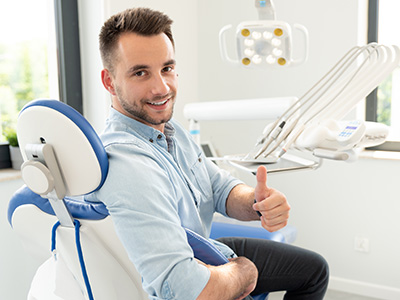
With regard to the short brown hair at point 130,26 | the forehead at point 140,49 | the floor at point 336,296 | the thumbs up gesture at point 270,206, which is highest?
the short brown hair at point 130,26

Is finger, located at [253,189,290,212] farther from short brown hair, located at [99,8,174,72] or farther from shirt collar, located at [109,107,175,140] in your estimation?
short brown hair, located at [99,8,174,72]

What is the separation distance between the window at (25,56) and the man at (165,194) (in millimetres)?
1184

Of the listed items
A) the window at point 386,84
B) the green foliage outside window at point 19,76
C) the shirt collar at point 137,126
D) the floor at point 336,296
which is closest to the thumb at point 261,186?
the shirt collar at point 137,126

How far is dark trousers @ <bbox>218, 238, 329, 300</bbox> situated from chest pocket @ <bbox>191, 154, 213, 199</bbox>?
1.06ft

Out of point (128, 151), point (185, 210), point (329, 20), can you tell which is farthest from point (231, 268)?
point (329, 20)

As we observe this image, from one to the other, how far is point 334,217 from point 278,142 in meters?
1.59

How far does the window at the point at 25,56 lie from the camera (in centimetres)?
219

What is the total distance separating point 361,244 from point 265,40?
1.72m

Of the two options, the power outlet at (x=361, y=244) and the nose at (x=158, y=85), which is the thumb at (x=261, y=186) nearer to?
the nose at (x=158, y=85)

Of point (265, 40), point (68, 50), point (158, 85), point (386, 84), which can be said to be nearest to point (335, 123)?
point (265, 40)

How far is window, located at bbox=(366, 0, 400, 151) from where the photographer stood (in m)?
2.69

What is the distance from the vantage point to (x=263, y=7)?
1369 millimetres

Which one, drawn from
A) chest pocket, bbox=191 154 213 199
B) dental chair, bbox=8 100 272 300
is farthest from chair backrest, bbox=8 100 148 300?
chest pocket, bbox=191 154 213 199

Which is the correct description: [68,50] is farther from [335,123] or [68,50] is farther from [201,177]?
[335,123]
